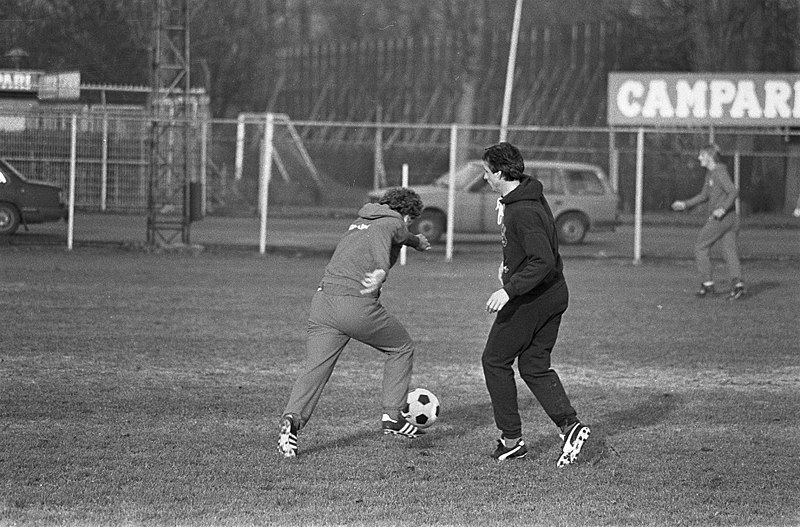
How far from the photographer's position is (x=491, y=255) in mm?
21625

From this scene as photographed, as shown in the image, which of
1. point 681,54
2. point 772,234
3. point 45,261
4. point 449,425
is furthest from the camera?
point 681,54

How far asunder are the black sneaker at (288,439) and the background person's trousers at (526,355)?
1054mm

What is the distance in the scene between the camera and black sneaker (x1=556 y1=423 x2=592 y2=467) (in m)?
6.63

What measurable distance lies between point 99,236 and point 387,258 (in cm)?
1596

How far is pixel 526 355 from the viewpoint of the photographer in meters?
6.69

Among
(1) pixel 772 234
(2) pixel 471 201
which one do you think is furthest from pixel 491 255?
(1) pixel 772 234

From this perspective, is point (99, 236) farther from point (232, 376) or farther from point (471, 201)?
point (232, 376)

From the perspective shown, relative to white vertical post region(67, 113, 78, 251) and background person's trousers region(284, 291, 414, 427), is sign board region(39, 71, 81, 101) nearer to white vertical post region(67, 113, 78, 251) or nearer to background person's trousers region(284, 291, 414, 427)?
white vertical post region(67, 113, 78, 251)

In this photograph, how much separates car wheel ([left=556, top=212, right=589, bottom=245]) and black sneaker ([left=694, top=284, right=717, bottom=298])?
773 centimetres

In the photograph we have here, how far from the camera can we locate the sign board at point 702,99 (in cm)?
2550

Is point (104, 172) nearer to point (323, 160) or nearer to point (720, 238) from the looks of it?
point (323, 160)

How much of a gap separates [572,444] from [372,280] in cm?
135

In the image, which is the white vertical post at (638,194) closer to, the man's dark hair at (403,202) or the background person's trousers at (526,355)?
the man's dark hair at (403,202)

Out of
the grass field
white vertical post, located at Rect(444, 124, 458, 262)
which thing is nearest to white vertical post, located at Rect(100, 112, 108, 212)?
white vertical post, located at Rect(444, 124, 458, 262)
